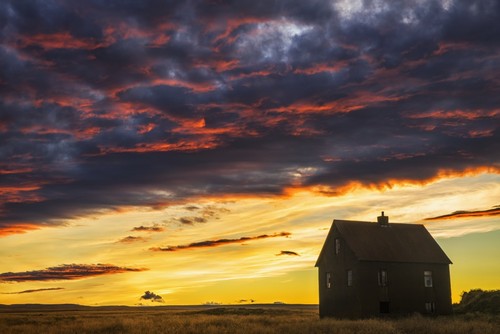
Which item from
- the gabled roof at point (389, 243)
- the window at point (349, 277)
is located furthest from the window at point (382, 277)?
the window at point (349, 277)

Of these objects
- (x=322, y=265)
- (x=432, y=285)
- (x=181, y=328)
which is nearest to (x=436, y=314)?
(x=432, y=285)

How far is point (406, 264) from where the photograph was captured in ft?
163

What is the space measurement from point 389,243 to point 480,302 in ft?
43.0

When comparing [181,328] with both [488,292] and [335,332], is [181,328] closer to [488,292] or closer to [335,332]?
[335,332]

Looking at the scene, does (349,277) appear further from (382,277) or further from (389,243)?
(389,243)

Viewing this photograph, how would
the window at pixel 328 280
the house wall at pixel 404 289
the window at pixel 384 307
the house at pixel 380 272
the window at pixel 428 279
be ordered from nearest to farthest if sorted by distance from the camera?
the house wall at pixel 404 289, the window at pixel 384 307, the house at pixel 380 272, the window at pixel 428 279, the window at pixel 328 280

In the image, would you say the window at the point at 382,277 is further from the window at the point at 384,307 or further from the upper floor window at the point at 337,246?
the upper floor window at the point at 337,246

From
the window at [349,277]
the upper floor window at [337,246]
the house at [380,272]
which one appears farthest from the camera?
the upper floor window at [337,246]

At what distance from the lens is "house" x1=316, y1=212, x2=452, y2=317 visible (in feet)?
156

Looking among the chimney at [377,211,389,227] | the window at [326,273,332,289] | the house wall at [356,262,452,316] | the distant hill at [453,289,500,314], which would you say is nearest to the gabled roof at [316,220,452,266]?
the chimney at [377,211,389,227]

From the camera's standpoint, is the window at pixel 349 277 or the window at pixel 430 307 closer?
the window at pixel 349 277

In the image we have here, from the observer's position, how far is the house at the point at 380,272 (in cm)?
4769

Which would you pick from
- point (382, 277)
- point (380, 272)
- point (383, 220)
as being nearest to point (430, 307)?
point (382, 277)

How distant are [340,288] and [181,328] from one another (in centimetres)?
2098
